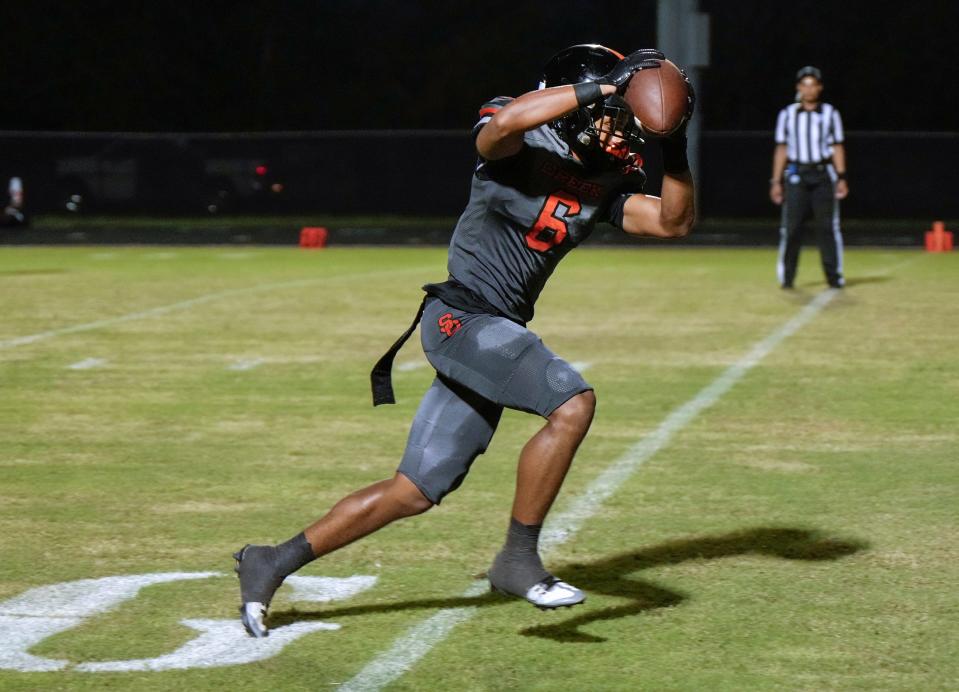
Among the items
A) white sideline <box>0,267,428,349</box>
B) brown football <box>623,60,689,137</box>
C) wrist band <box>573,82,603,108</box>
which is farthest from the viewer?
white sideline <box>0,267,428,349</box>

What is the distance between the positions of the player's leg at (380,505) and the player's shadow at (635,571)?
0.20 metres

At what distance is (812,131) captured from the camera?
15742mm

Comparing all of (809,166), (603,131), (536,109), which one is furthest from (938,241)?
→ (536,109)

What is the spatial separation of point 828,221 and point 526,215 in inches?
438

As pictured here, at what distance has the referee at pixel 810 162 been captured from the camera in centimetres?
1573

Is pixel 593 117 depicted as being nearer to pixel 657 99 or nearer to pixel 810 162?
pixel 657 99

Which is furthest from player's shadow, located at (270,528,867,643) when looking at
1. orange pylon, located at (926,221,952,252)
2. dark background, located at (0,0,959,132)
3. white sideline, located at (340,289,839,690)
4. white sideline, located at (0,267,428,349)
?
dark background, located at (0,0,959,132)

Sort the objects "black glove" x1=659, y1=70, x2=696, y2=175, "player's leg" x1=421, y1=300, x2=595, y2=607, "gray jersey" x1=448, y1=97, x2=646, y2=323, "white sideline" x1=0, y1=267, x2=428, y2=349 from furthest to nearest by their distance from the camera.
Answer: "white sideline" x1=0, y1=267, x2=428, y2=349, "gray jersey" x1=448, y1=97, x2=646, y2=323, "player's leg" x1=421, y1=300, x2=595, y2=607, "black glove" x1=659, y1=70, x2=696, y2=175

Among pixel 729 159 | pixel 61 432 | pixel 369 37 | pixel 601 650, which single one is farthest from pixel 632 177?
pixel 369 37

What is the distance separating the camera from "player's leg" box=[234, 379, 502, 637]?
5156 mm

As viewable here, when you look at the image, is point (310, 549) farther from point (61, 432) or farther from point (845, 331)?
point (845, 331)

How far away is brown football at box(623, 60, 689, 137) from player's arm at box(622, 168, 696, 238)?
39cm

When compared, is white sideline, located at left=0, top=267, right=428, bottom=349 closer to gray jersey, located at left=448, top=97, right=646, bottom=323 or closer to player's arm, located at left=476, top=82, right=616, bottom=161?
gray jersey, located at left=448, top=97, right=646, bottom=323

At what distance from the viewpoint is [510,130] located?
4895 millimetres
